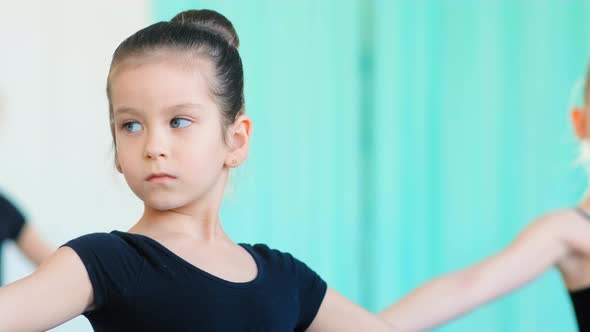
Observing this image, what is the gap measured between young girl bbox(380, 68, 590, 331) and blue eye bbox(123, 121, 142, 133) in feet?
1.96

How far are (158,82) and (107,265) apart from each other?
22 centimetres

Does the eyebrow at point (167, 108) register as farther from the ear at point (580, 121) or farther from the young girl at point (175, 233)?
the ear at point (580, 121)

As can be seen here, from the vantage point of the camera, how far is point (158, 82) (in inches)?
40.6

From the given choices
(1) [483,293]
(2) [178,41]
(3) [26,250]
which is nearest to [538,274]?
(1) [483,293]

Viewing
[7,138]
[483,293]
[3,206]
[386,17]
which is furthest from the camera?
[386,17]

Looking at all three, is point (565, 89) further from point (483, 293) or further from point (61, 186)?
point (483, 293)

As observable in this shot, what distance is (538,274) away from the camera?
5.27ft

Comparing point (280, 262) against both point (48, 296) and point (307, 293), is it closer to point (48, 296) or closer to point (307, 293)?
point (307, 293)

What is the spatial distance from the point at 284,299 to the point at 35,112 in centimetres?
237

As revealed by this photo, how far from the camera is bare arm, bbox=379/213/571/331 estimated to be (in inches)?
58.0

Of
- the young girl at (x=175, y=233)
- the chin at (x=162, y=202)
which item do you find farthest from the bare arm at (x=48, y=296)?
the chin at (x=162, y=202)

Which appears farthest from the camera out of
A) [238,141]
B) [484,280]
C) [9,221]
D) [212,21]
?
[9,221]

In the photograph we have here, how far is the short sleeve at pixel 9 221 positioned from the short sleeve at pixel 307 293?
3.76 ft

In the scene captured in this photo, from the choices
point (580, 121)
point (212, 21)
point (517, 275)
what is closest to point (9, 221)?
point (212, 21)
